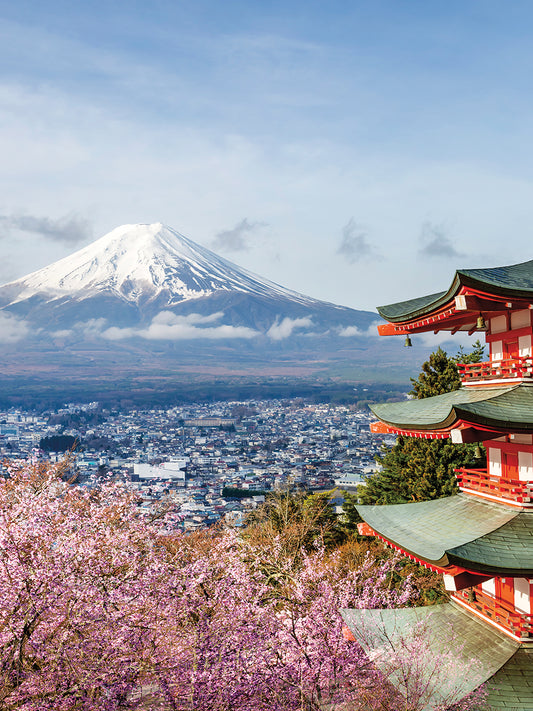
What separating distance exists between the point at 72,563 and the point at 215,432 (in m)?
137

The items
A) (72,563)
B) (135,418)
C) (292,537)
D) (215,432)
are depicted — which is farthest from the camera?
(135,418)

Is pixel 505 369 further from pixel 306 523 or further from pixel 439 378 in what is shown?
pixel 306 523

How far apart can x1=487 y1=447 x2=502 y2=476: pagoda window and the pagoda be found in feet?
0.08

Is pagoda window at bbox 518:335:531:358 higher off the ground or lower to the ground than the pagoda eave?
lower

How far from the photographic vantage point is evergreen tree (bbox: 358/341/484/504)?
21156 millimetres

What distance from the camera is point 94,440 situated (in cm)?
12456

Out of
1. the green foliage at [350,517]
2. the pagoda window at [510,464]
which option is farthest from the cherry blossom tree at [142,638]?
the green foliage at [350,517]

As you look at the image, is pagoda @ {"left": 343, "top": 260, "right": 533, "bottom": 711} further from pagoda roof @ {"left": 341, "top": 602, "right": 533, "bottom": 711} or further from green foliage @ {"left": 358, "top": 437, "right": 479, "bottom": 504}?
green foliage @ {"left": 358, "top": 437, "right": 479, "bottom": 504}

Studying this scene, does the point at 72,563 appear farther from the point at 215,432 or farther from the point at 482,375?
the point at 215,432

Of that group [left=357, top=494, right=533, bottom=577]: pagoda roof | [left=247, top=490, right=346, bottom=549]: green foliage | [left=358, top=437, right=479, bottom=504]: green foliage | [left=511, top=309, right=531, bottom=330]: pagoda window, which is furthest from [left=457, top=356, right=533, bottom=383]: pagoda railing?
[left=247, top=490, right=346, bottom=549]: green foliage

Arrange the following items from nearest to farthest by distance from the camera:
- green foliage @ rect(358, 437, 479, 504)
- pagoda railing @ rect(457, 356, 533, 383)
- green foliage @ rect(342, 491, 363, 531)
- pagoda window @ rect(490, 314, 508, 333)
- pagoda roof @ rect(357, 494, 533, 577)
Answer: pagoda roof @ rect(357, 494, 533, 577)
pagoda railing @ rect(457, 356, 533, 383)
pagoda window @ rect(490, 314, 508, 333)
green foliage @ rect(358, 437, 479, 504)
green foliage @ rect(342, 491, 363, 531)

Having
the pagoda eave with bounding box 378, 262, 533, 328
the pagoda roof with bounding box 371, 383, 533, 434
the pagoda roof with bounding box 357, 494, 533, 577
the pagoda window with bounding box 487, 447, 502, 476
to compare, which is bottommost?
the pagoda roof with bounding box 357, 494, 533, 577

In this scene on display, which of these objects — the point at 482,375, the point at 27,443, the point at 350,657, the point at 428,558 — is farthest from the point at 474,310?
the point at 27,443

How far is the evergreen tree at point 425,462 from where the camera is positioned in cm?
2116
